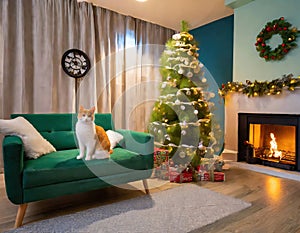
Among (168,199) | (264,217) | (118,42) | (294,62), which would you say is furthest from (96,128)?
(294,62)

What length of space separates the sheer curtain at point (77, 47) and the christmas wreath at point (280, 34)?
78.6 inches

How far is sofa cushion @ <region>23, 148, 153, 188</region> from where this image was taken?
1.65m

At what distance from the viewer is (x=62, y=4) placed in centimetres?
331

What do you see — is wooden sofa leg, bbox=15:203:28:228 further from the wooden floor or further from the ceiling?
the ceiling

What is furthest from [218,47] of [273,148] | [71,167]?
[71,167]

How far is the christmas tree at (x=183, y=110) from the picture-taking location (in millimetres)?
2877

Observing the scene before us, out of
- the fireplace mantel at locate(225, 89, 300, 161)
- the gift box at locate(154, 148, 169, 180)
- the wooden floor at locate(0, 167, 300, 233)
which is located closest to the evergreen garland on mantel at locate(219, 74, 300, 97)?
the fireplace mantel at locate(225, 89, 300, 161)

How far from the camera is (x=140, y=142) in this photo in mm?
2273

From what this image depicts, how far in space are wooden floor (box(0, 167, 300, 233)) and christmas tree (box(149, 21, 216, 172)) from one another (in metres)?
0.47

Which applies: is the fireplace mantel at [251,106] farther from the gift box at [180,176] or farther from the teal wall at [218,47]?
the gift box at [180,176]

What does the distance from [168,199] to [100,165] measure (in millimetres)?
779

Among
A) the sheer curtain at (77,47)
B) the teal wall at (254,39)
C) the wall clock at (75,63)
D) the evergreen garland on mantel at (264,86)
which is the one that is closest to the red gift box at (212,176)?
the evergreen garland on mantel at (264,86)

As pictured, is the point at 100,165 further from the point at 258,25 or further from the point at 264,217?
the point at 258,25

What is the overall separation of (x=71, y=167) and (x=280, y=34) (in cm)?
314
